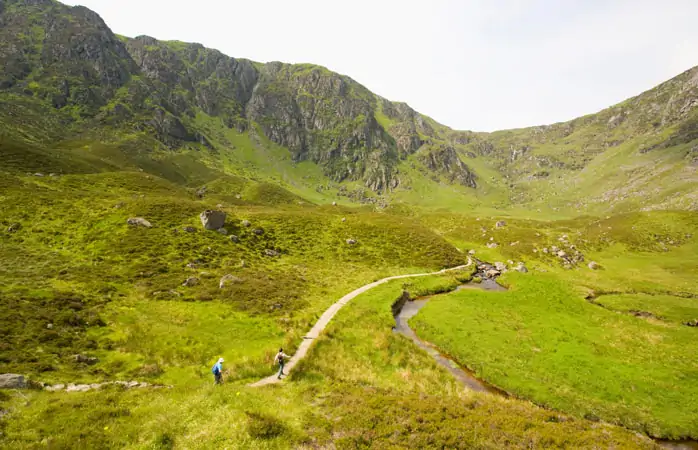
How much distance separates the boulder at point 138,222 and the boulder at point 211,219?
10.2 meters

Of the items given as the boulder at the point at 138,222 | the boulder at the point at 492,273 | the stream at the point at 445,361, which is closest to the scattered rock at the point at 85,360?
the stream at the point at 445,361

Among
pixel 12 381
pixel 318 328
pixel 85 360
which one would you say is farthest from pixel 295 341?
pixel 12 381

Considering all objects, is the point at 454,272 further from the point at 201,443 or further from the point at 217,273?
the point at 201,443

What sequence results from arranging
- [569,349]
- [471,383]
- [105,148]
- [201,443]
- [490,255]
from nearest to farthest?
1. [201,443]
2. [471,383]
3. [569,349]
4. [490,255]
5. [105,148]

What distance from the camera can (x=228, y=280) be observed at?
46.3 metres

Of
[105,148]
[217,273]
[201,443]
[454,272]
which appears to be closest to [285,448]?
[201,443]

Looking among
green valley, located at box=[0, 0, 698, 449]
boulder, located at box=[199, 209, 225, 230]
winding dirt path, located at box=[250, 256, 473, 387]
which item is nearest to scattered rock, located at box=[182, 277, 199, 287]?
green valley, located at box=[0, 0, 698, 449]

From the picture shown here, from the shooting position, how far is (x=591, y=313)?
42.2 metres

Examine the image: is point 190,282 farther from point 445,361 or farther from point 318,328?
point 445,361

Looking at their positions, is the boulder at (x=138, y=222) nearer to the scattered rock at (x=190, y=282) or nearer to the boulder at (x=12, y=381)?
the scattered rock at (x=190, y=282)

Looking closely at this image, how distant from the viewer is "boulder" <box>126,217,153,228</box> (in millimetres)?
58312

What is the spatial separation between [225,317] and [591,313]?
5095cm

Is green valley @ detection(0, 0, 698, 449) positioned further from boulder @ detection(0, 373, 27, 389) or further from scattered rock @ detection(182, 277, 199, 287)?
scattered rock @ detection(182, 277, 199, 287)

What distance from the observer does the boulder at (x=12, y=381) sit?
58.3 ft
